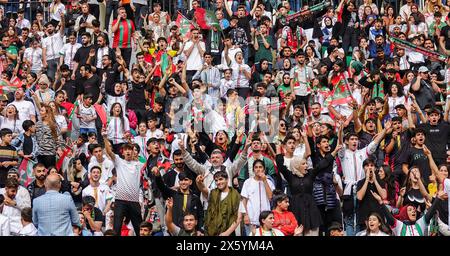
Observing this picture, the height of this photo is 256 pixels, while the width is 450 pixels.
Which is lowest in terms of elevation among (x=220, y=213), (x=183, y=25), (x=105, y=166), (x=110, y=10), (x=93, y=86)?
(x=220, y=213)

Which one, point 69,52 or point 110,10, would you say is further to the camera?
point 110,10

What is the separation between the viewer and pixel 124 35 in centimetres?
2491

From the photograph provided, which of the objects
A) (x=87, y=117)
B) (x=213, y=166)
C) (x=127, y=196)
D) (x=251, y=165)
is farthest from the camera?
(x=87, y=117)

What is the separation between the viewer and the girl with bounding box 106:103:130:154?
802 inches

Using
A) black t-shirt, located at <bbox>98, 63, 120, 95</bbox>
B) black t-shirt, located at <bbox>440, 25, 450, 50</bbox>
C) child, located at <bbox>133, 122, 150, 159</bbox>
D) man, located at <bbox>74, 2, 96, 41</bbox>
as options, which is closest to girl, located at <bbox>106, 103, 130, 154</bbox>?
child, located at <bbox>133, 122, 150, 159</bbox>

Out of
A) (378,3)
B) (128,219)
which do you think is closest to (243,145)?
(128,219)

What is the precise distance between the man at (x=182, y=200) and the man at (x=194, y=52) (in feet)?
23.2

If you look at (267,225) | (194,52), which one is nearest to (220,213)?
(267,225)

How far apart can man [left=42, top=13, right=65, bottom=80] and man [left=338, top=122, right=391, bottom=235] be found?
7.89 meters

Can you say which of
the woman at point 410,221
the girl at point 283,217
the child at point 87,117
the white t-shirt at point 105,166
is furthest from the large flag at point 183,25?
the girl at point 283,217

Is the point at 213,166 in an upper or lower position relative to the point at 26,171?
upper

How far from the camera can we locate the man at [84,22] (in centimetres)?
2552

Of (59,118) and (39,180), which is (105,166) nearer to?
(39,180)

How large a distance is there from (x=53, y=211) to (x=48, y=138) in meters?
5.13
